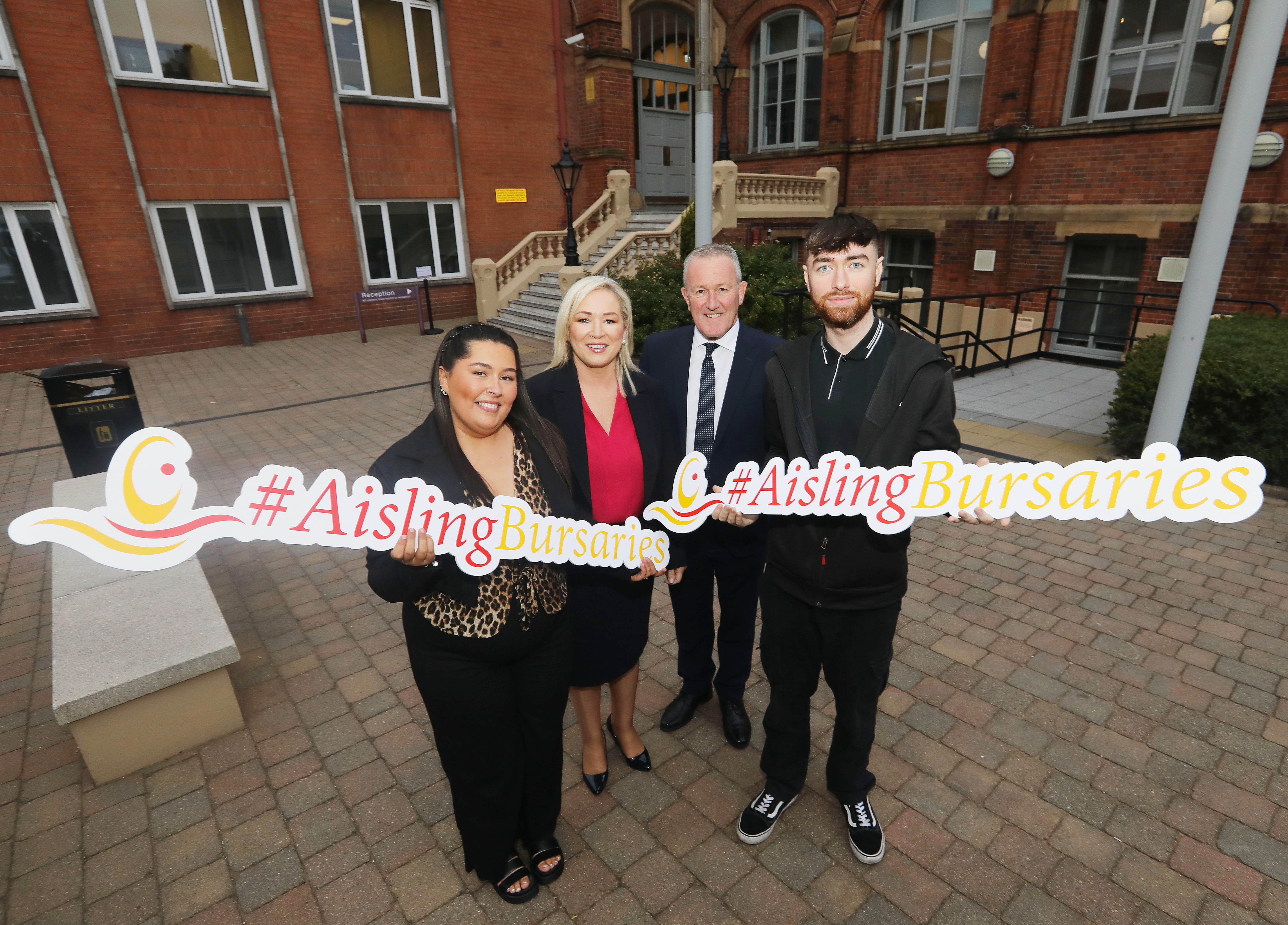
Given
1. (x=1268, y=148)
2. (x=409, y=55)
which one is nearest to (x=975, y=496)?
(x=1268, y=148)

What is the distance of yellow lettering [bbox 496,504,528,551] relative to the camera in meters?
2.17

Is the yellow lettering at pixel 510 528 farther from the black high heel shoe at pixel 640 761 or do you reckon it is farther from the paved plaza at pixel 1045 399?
the paved plaza at pixel 1045 399

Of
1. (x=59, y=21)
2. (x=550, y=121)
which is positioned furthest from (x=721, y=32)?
(x=59, y=21)

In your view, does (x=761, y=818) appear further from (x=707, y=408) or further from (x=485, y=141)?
(x=485, y=141)

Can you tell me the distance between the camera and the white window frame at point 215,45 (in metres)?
11.6

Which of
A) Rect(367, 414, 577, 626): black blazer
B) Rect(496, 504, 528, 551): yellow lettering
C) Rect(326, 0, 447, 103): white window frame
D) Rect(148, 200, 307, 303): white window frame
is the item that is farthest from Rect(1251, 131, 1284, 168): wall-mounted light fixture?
Rect(148, 200, 307, 303): white window frame

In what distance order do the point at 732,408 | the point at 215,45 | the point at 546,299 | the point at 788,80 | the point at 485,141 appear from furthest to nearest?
the point at 788,80 → the point at 485,141 → the point at 546,299 → the point at 215,45 → the point at 732,408

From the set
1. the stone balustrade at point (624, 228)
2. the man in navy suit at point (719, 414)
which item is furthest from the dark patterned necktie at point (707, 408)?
the stone balustrade at point (624, 228)

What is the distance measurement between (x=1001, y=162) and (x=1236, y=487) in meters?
12.1

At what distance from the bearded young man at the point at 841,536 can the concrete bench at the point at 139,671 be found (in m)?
2.63

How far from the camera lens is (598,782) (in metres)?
3.08

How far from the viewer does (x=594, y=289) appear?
2.55 metres

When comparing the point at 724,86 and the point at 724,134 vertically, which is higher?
the point at 724,86

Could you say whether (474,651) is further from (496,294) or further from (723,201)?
(496,294)
